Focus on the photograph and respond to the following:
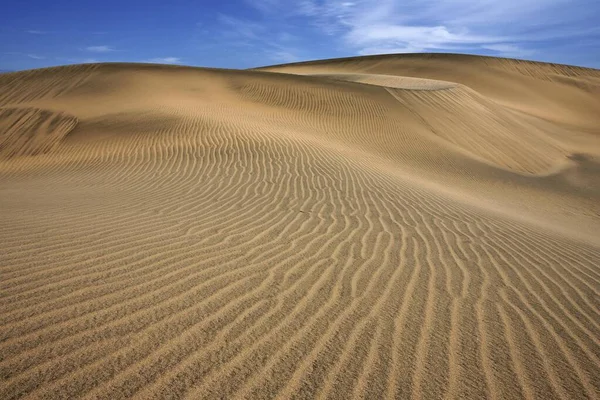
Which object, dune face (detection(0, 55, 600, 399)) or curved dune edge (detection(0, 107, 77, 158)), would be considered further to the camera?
curved dune edge (detection(0, 107, 77, 158))

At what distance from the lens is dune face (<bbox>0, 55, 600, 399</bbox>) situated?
2375mm

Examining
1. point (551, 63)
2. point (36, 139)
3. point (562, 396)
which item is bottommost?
point (562, 396)

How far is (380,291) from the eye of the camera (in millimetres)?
3525

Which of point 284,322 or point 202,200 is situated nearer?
point 284,322

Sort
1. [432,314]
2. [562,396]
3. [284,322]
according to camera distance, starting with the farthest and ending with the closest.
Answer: [432,314] < [284,322] < [562,396]

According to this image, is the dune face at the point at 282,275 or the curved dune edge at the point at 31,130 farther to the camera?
the curved dune edge at the point at 31,130

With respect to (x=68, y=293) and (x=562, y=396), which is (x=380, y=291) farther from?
(x=68, y=293)

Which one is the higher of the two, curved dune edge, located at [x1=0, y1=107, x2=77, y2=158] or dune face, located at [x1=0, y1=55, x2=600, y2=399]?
curved dune edge, located at [x1=0, y1=107, x2=77, y2=158]

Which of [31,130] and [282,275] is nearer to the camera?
[282,275]

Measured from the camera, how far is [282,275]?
3.72 meters

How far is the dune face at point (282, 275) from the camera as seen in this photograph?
2.38 m

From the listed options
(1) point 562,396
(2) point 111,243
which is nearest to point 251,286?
(2) point 111,243

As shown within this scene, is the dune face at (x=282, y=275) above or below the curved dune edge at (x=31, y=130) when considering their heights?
below

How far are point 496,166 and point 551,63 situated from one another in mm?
51360
